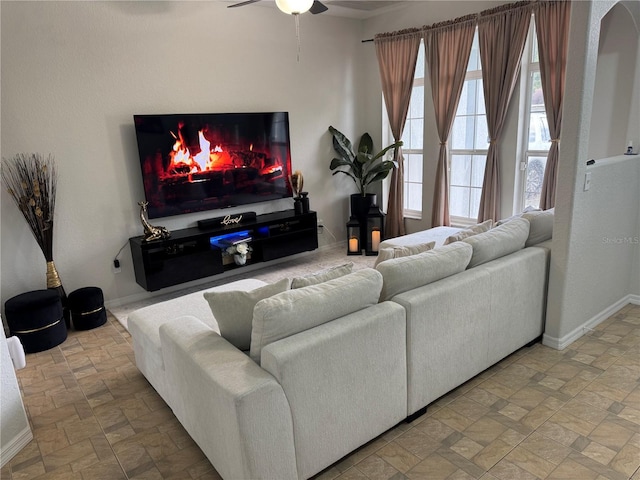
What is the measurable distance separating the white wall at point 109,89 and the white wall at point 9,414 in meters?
1.82

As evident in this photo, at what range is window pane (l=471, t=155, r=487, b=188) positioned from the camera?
5.32 meters

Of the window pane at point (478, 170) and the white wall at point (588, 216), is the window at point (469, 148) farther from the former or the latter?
the white wall at point (588, 216)

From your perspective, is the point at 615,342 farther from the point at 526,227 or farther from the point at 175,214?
the point at 175,214

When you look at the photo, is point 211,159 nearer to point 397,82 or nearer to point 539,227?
point 397,82

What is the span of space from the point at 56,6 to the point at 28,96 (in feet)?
2.64

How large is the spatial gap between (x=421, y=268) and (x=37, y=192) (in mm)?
3168

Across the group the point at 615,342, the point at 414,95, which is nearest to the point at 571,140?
the point at 615,342

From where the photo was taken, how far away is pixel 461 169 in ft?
18.1

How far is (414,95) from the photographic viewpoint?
5820 millimetres

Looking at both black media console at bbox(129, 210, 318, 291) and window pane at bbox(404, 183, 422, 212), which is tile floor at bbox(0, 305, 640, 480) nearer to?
black media console at bbox(129, 210, 318, 291)

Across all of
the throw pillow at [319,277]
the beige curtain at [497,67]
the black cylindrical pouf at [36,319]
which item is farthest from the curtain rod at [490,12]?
A: the black cylindrical pouf at [36,319]

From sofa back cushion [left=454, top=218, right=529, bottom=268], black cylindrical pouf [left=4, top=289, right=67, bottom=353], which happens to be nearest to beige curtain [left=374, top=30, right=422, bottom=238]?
sofa back cushion [left=454, top=218, right=529, bottom=268]

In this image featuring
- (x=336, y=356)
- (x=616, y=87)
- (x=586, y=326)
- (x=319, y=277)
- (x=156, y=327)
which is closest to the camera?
(x=336, y=356)

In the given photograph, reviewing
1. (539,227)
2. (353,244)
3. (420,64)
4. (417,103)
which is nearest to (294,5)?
(539,227)
